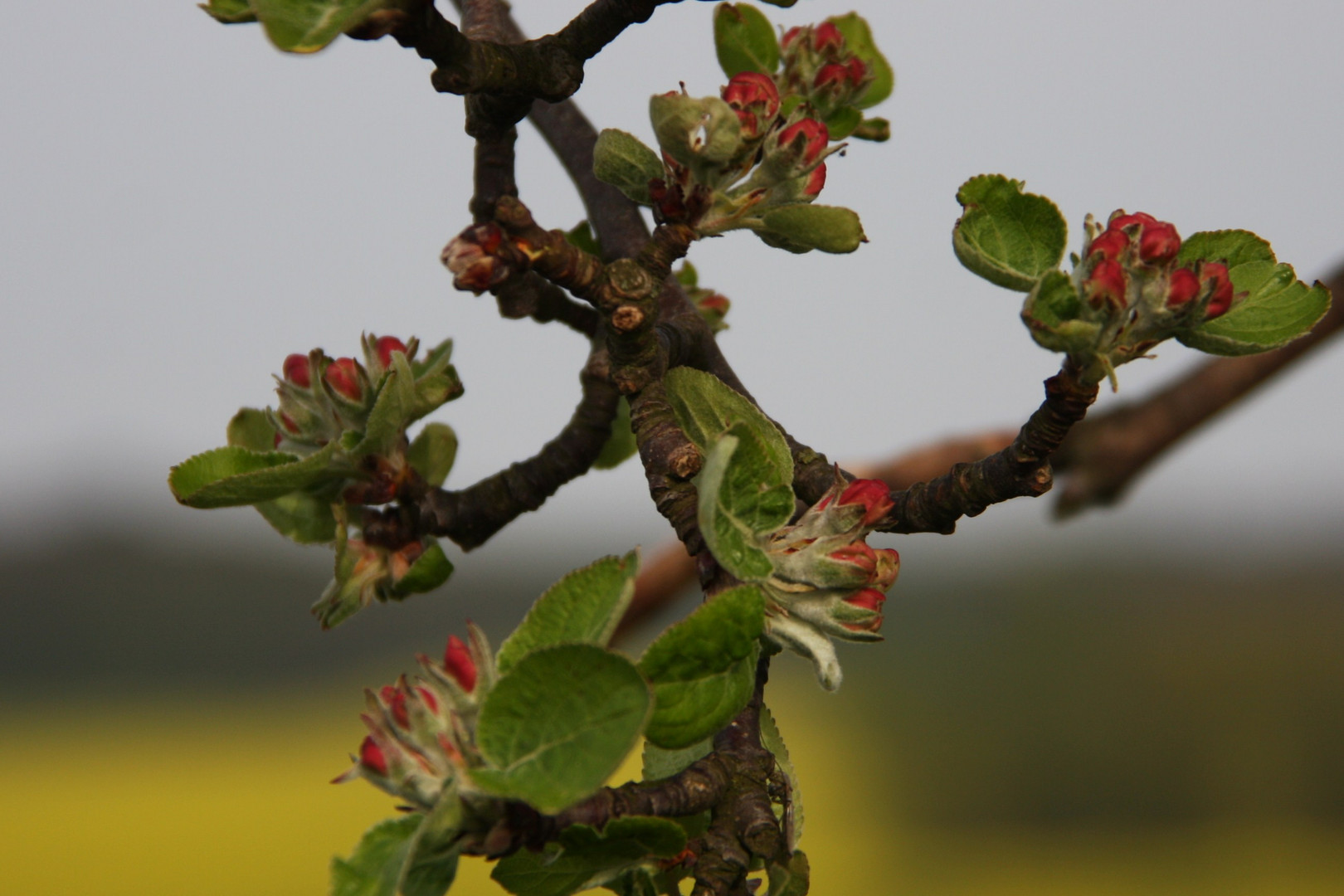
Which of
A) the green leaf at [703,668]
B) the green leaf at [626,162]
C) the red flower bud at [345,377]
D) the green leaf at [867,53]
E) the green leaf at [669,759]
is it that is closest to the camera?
the green leaf at [703,668]

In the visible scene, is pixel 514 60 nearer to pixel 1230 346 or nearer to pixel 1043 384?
pixel 1043 384

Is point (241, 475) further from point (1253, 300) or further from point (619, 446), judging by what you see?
point (1253, 300)

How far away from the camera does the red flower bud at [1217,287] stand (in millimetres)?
932

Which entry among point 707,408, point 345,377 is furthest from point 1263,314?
point 345,377

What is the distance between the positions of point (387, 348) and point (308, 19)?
56 centimetres

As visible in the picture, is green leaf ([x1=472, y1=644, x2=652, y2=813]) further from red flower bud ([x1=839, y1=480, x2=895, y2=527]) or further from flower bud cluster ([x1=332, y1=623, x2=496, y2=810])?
red flower bud ([x1=839, y1=480, x2=895, y2=527])

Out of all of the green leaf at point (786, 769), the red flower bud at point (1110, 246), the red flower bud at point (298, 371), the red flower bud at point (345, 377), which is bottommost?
the green leaf at point (786, 769)

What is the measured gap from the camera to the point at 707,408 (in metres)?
1.05

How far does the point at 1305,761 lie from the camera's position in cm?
1667

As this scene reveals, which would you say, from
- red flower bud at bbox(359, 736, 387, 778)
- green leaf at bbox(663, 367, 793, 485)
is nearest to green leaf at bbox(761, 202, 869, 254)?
green leaf at bbox(663, 367, 793, 485)

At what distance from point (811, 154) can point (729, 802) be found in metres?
0.63

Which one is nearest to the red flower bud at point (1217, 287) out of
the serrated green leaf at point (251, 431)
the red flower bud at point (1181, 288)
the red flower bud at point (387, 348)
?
the red flower bud at point (1181, 288)

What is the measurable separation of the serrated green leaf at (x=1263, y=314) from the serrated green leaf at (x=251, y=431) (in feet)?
3.72

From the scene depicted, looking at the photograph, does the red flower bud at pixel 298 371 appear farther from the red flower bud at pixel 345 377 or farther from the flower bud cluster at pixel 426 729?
the flower bud cluster at pixel 426 729
